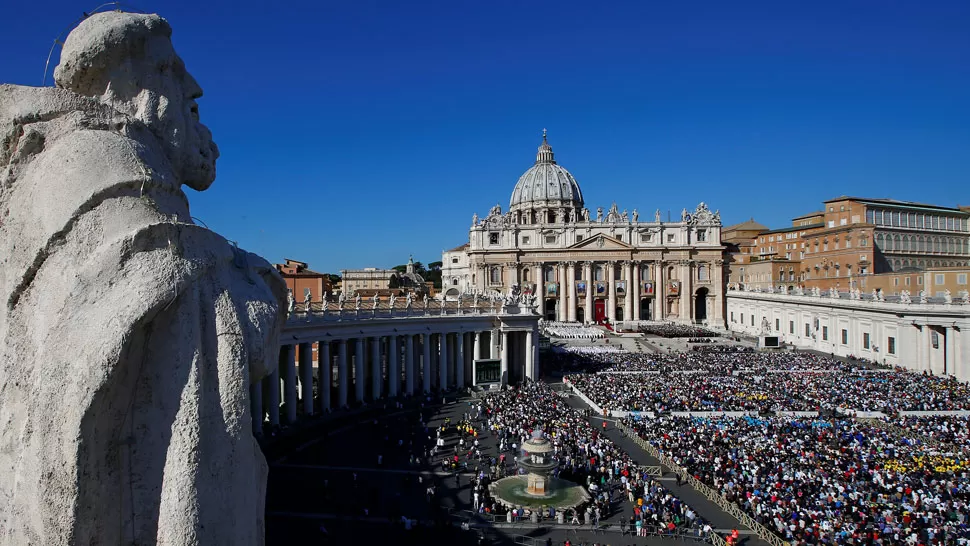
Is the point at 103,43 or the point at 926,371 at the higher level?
the point at 103,43

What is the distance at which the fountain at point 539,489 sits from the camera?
1925 centimetres

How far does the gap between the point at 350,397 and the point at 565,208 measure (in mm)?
85622

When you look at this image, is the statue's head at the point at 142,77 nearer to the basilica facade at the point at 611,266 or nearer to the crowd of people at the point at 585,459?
the crowd of people at the point at 585,459

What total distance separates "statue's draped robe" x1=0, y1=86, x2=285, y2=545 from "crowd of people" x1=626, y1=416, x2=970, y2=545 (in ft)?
53.3

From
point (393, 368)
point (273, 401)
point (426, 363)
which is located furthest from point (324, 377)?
point (426, 363)

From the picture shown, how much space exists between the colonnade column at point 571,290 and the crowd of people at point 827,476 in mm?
60146

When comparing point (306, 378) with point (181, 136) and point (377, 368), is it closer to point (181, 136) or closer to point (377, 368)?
point (377, 368)

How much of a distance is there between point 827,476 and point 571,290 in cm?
6813

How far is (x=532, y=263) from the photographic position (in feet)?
294

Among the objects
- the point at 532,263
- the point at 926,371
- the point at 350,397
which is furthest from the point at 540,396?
the point at 532,263

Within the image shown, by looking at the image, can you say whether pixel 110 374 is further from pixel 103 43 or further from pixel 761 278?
pixel 761 278

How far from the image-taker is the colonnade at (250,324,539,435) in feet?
91.9

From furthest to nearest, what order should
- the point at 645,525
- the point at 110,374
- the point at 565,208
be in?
the point at 565,208
the point at 645,525
the point at 110,374

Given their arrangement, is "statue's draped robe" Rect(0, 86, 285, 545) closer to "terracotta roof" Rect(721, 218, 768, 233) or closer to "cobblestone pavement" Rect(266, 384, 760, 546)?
"cobblestone pavement" Rect(266, 384, 760, 546)
